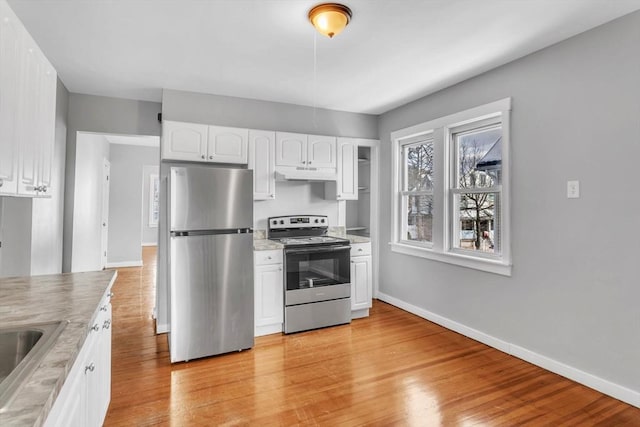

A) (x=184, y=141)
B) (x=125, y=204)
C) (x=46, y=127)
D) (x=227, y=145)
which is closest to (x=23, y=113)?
(x=46, y=127)

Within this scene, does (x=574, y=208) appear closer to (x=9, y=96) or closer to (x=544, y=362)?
(x=544, y=362)

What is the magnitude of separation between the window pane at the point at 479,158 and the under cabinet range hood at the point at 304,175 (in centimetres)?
141

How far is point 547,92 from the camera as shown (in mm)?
2619

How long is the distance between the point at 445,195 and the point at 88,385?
3284 mm

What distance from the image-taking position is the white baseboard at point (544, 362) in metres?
2.21

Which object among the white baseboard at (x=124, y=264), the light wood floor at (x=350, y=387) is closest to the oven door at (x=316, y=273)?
the light wood floor at (x=350, y=387)

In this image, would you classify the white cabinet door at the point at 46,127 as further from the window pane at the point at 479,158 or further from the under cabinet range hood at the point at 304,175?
the window pane at the point at 479,158

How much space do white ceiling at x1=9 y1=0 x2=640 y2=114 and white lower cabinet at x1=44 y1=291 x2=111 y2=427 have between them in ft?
5.99

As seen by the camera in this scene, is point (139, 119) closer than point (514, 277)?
No


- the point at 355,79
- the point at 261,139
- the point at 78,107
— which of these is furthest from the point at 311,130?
the point at 78,107

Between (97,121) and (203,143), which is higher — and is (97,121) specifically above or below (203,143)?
above

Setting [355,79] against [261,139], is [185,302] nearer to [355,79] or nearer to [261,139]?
[261,139]

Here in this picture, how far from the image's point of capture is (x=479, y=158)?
10.9 feet

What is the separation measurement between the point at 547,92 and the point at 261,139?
265 cm
